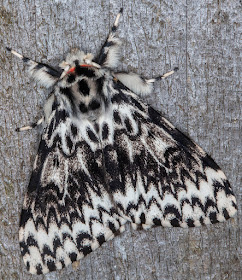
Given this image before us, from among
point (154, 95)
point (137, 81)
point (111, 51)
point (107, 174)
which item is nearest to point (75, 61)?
point (111, 51)

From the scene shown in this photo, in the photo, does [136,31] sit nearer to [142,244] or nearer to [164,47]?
[164,47]

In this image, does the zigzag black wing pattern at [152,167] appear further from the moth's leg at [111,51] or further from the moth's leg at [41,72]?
the moth's leg at [41,72]

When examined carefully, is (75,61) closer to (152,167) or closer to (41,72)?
(41,72)

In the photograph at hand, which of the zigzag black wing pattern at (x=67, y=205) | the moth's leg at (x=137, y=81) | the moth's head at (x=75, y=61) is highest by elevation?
the moth's head at (x=75, y=61)

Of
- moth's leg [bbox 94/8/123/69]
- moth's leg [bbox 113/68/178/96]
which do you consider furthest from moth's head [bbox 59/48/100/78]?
moth's leg [bbox 113/68/178/96]

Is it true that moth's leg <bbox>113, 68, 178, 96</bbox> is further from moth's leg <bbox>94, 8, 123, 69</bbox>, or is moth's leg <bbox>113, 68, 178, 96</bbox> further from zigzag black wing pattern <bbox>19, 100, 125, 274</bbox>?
zigzag black wing pattern <bbox>19, 100, 125, 274</bbox>

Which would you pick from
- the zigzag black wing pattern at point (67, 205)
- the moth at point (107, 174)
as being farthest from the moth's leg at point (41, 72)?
the zigzag black wing pattern at point (67, 205)

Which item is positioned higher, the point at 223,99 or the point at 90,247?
the point at 223,99

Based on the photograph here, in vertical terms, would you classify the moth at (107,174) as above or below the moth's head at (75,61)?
below

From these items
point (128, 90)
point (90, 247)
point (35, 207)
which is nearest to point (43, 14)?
point (128, 90)
